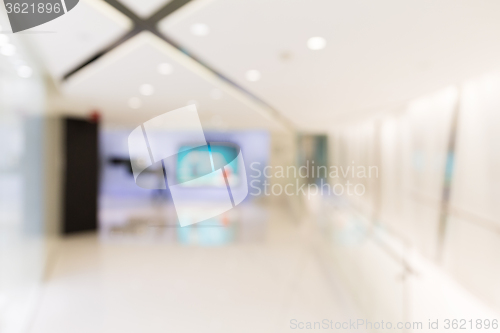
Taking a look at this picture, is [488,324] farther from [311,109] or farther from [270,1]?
[311,109]

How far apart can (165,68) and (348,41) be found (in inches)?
68.1

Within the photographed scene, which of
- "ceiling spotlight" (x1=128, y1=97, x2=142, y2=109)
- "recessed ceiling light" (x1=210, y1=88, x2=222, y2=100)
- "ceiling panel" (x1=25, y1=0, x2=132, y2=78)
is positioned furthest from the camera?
"ceiling spotlight" (x1=128, y1=97, x2=142, y2=109)

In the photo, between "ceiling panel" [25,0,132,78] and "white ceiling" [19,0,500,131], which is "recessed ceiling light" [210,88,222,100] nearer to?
"white ceiling" [19,0,500,131]

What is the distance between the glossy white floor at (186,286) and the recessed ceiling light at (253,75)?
2.32 meters

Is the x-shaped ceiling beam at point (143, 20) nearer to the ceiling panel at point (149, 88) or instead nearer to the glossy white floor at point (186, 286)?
the ceiling panel at point (149, 88)

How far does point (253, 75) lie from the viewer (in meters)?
2.99

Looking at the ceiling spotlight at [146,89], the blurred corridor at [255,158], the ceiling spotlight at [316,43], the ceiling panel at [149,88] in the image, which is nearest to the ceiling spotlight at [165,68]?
the ceiling panel at [149,88]

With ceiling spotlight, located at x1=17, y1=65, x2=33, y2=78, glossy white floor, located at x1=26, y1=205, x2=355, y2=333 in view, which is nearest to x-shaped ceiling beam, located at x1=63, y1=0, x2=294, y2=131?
ceiling spotlight, located at x1=17, y1=65, x2=33, y2=78

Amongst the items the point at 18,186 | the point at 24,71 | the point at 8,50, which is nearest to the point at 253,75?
the point at 8,50

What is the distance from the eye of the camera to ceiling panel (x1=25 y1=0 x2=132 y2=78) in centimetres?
192

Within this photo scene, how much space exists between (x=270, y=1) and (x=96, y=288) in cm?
347

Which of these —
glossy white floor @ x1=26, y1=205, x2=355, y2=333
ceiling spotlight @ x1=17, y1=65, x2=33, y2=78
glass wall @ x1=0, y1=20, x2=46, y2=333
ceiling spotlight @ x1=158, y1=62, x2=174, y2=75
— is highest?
ceiling spotlight @ x1=17, y1=65, x2=33, y2=78

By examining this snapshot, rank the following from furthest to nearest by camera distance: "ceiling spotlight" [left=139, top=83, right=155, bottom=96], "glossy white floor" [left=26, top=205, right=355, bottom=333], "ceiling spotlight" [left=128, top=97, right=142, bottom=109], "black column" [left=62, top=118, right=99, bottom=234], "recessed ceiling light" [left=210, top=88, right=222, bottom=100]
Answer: "black column" [left=62, top=118, right=99, bottom=234] < "ceiling spotlight" [left=128, top=97, right=142, bottom=109] < "recessed ceiling light" [left=210, top=88, right=222, bottom=100] < "ceiling spotlight" [left=139, top=83, right=155, bottom=96] < "glossy white floor" [left=26, top=205, right=355, bottom=333]

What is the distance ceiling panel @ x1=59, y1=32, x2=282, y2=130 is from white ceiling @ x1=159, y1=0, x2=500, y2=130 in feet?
0.99
